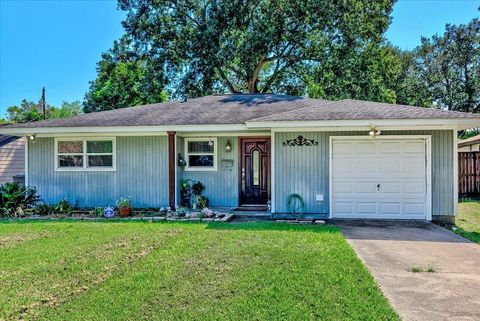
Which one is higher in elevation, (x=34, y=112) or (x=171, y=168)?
(x=34, y=112)

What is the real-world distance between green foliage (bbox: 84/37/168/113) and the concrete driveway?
1724 cm

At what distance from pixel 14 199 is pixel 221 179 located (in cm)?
602

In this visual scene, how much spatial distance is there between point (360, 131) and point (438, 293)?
5868 millimetres

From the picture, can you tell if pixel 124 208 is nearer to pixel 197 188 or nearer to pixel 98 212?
pixel 98 212

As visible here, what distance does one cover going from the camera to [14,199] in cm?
1091

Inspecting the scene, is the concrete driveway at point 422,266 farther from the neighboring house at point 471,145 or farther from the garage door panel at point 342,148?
the neighboring house at point 471,145

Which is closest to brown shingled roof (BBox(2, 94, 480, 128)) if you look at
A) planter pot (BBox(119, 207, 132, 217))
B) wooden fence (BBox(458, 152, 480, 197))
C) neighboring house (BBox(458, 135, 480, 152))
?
planter pot (BBox(119, 207, 132, 217))

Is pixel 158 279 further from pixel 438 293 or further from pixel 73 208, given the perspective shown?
pixel 73 208

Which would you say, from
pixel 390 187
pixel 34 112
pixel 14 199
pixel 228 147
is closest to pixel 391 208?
pixel 390 187

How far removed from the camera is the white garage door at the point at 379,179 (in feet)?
31.4

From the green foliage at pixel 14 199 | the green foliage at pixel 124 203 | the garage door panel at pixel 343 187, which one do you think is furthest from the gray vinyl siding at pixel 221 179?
the green foliage at pixel 14 199

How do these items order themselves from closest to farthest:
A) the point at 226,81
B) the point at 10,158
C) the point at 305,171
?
the point at 305,171 < the point at 10,158 < the point at 226,81

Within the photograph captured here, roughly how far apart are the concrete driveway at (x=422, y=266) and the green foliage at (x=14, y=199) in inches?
357

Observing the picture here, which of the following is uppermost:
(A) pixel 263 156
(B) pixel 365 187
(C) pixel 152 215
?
(A) pixel 263 156
